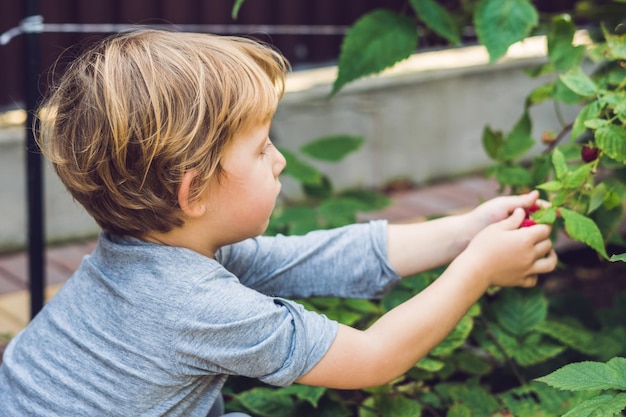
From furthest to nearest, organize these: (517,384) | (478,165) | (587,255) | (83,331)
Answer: (478,165) → (587,255) → (517,384) → (83,331)

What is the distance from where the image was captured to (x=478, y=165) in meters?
4.85

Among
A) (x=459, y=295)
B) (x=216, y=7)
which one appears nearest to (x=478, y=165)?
(x=216, y=7)

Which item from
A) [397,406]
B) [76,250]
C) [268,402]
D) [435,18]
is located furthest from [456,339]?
[76,250]

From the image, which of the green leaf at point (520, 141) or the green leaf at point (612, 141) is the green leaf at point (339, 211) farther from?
the green leaf at point (612, 141)

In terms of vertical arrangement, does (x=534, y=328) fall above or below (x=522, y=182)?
below

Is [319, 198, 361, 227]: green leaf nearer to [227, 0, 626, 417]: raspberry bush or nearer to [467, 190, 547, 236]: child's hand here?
[227, 0, 626, 417]: raspberry bush

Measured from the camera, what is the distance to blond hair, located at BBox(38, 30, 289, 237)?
1.62 m

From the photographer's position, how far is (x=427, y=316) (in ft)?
5.70

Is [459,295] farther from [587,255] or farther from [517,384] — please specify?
[587,255]

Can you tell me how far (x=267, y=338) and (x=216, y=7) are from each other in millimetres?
2903

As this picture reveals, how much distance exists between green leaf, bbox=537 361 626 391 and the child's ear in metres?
0.64

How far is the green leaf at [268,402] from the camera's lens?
2.07 meters

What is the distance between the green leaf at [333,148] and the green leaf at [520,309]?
57cm

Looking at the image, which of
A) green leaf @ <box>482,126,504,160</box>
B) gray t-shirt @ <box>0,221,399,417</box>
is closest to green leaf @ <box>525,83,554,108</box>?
green leaf @ <box>482,126,504,160</box>
